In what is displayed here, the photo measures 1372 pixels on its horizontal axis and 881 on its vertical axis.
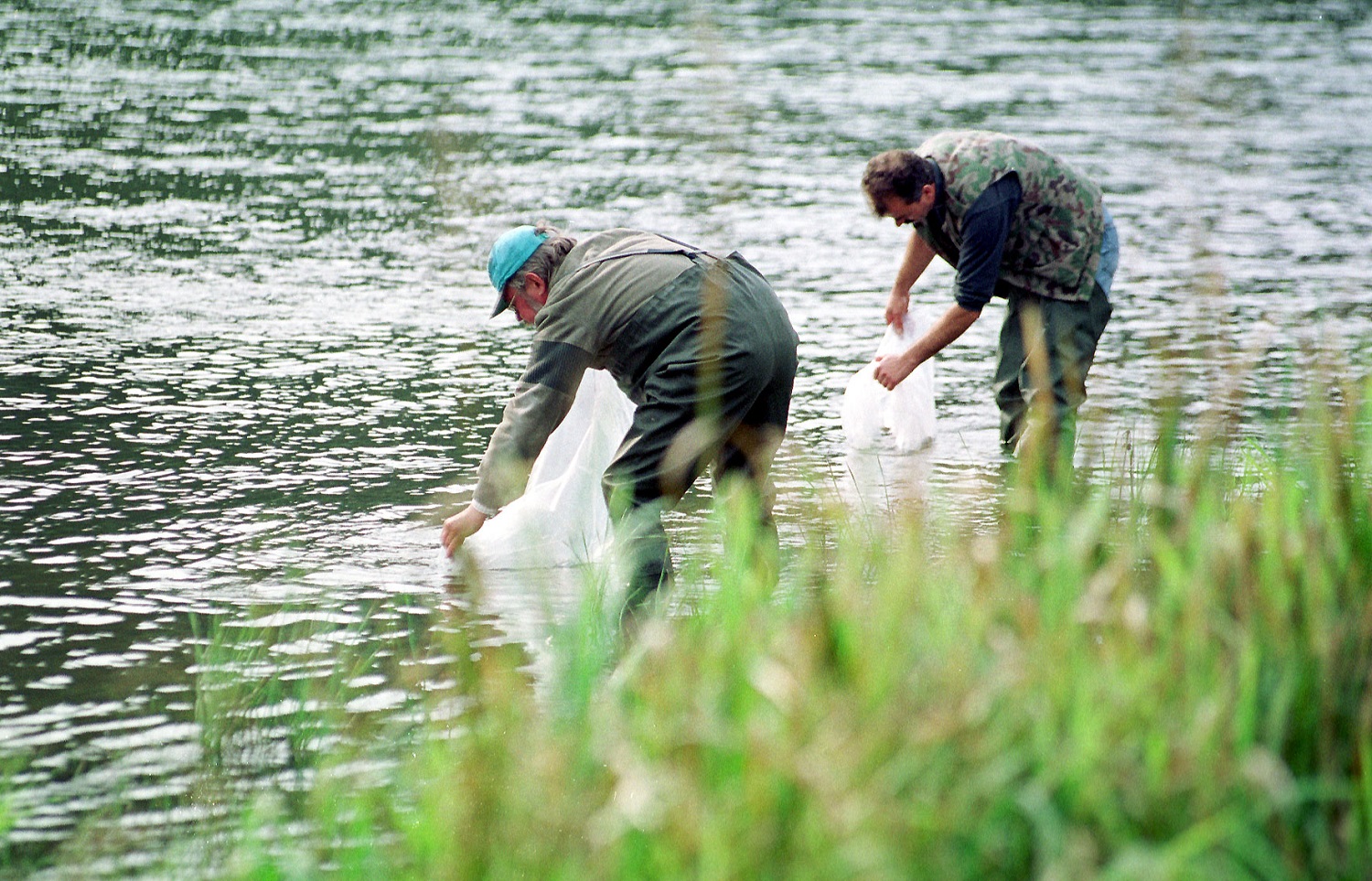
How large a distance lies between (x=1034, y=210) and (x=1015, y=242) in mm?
145

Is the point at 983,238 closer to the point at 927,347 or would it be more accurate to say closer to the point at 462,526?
the point at 927,347

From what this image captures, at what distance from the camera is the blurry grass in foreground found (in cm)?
291

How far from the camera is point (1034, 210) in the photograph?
6.57 m

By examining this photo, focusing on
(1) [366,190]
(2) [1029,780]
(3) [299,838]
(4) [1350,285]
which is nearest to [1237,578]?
(2) [1029,780]

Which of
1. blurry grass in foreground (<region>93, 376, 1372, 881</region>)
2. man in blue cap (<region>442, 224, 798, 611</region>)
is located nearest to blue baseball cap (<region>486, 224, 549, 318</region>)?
man in blue cap (<region>442, 224, 798, 611</region>)

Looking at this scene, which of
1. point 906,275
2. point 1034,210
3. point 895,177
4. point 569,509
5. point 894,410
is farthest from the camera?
point 894,410

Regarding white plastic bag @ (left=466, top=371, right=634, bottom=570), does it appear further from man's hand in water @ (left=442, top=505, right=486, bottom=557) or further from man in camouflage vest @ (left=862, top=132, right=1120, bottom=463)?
man in camouflage vest @ (left=862, top=132, right=1120, bottom=463)

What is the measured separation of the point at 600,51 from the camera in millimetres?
22203

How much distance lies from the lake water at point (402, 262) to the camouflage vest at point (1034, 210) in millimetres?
497

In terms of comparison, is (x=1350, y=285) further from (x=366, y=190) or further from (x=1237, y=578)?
(x=1237, y=578)

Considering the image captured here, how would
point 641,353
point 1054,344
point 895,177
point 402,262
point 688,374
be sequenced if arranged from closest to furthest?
point 688,374 < point 641,353 < point 895,177 < point 1054,344 < point 402,262

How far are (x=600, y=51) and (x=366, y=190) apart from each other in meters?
9.21

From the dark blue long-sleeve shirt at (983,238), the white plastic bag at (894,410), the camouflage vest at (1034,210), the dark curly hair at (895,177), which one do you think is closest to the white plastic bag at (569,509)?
the dark curly hair at (895,177)

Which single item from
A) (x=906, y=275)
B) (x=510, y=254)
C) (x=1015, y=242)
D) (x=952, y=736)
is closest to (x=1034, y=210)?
(x=1015, y=242)
